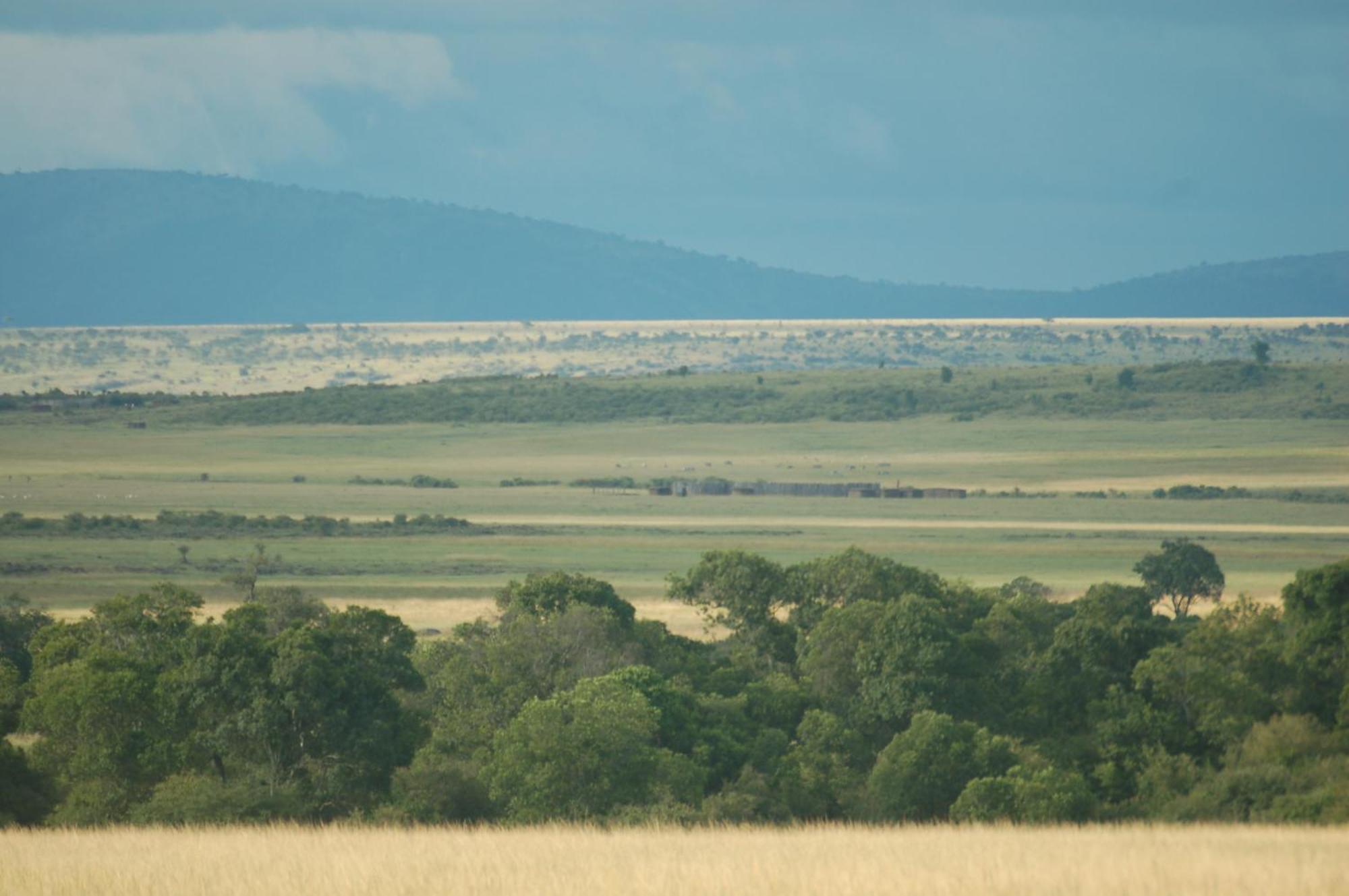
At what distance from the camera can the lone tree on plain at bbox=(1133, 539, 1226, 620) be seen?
2783 inches

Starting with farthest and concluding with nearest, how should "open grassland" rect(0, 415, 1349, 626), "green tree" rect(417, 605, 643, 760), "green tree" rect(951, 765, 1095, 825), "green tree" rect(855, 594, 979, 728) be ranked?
"open grassland" rect(0, 415, 1349, 626) → "green tree" rect(855, 594, 979, 728) → "green tree" rect(417, 605, 643, 760) → "green tree" rect(951, 765, 1095, 825)

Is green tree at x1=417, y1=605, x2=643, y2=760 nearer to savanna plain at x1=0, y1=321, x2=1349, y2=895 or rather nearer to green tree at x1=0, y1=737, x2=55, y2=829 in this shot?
savanna plain at x1=0, y1=321, x2=1349, y2=895

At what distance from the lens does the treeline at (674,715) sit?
31469 millimetres

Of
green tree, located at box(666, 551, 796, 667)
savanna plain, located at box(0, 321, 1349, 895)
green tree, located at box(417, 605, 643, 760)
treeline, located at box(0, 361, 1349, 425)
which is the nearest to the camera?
savanna plain, located at box(0, 321, 1349, 895)

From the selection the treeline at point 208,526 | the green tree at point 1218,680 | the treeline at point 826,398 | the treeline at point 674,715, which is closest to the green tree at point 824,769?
the treeline at point 674,715

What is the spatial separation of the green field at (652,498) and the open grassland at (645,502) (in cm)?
32

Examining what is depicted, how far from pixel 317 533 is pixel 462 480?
3241 cm

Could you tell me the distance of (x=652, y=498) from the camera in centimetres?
12362

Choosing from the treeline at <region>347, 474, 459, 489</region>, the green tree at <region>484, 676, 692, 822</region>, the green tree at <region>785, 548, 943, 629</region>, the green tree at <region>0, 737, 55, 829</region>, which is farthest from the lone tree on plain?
the treeline at <region>347, 474, 459, 489</region>

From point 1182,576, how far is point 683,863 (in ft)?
173

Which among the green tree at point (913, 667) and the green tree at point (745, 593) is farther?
the green tree at point (745, 593)

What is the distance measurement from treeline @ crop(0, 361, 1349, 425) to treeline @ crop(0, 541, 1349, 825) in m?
120

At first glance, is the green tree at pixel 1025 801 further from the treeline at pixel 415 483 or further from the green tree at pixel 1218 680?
the treeline at pixel 415 483

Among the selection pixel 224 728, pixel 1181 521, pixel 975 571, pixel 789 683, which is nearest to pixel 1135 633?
Answer: pixel 789 683
